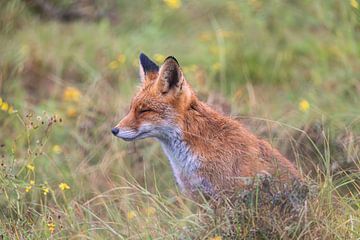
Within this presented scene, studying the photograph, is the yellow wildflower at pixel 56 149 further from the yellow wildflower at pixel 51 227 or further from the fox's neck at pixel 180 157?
the yellow wildflower at pixel 51 227

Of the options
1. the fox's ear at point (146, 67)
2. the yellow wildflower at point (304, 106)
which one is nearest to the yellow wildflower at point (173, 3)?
the yellow wildflower at point (304, 106)

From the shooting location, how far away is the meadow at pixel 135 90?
22.3ft

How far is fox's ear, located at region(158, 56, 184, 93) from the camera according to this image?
762 centimetres

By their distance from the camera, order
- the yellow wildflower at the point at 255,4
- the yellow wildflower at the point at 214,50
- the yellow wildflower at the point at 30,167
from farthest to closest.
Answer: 1. the yellow wildflower at the point at 255,4
2. the yellow wildflower at the point at 214,50
3. the yellow wildflower at the point at 30,167

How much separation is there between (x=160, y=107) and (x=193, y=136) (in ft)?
1.28

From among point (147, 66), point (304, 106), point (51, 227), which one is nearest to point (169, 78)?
point (147, 66)

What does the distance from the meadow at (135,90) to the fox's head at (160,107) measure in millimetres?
347

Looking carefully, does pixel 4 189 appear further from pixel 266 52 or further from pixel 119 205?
pixel 266 52

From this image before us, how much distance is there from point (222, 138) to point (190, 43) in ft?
17.5

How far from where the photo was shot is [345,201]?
270 inches

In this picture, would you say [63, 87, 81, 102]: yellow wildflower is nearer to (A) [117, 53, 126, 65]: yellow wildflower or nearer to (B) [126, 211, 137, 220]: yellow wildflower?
(A) [117, 53, 126, 65]: yellow wildflower

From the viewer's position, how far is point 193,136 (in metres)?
7.64

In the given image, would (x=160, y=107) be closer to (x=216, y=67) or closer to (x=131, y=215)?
(x=131, y=215)

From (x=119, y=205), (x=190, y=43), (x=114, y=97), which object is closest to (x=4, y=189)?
(x=119, y=205)
